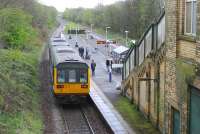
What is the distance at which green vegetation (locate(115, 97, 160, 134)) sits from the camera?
1772 cm

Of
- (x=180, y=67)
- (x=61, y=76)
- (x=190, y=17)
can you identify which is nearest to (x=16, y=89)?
(x=61, y=76)

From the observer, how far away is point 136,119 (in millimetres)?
19453

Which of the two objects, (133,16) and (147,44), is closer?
(147,44)

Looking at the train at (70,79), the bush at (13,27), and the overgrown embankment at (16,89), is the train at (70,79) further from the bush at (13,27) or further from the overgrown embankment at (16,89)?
the bush at (13,27)

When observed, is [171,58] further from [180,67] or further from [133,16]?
[133,16]

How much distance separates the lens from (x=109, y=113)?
2061cm

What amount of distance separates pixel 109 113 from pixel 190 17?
10.2m

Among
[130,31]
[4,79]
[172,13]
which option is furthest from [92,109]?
[130,31]

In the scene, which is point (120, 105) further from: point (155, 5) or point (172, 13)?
point (155, 5)

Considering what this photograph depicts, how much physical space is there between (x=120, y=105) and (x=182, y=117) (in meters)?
11.2

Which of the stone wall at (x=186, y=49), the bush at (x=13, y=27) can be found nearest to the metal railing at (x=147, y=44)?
the stone wall at (x=186, y=49)

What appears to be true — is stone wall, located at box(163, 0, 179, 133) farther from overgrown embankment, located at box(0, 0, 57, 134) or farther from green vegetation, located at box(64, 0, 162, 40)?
green vegetation, located at box(64, 0, 162, 40)

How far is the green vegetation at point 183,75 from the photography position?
1098cm

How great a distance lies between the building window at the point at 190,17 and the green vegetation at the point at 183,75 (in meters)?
0.89
